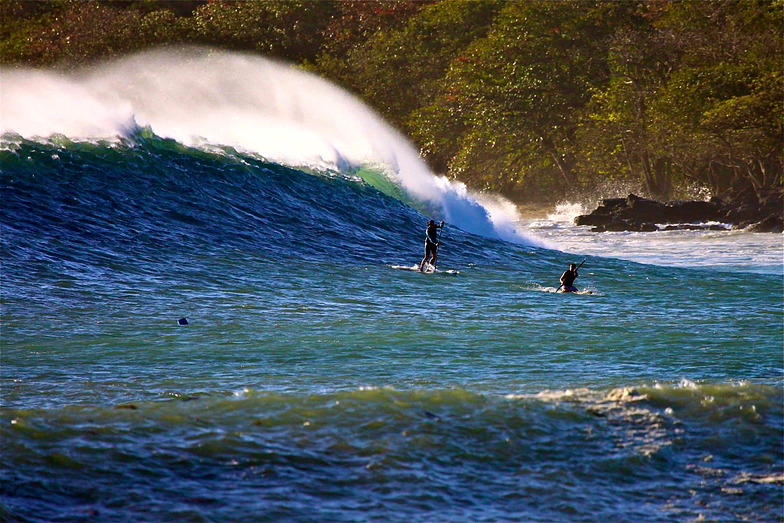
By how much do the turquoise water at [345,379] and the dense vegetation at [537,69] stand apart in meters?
23.0

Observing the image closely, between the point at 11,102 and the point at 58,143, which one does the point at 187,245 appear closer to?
the point at 58,143

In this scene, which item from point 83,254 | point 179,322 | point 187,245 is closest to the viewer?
point 179,322

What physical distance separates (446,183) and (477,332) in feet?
52.1

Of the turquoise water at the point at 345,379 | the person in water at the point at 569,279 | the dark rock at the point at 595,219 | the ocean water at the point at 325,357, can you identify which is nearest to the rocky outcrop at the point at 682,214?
the dark rock at the point at 595,219

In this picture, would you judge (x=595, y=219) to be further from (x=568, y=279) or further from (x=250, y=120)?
(x=568, y=279)

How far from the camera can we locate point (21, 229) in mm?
14422

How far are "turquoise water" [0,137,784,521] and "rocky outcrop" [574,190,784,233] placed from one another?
1714 centimetres

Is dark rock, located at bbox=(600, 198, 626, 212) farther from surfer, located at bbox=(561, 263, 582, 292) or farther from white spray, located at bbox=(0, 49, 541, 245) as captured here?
surfer, located at bbox=(561, 263, 582, 292)

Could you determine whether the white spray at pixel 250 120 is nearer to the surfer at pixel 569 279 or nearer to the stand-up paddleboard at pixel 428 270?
the stand-up paddleboard at pixel 428 270

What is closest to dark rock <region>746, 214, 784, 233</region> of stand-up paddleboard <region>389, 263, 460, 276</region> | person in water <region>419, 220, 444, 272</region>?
stand-up paddleboard <region>389, 263, 460, 276</region>

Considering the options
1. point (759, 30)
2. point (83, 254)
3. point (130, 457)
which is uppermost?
point (759, 30)

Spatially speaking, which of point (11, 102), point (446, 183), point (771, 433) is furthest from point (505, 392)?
point (446, 183)

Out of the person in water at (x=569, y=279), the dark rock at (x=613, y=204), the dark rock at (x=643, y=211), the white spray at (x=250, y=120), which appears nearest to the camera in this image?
the person in water at (x=569, y=279)

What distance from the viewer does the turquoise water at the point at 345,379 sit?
547 cm
